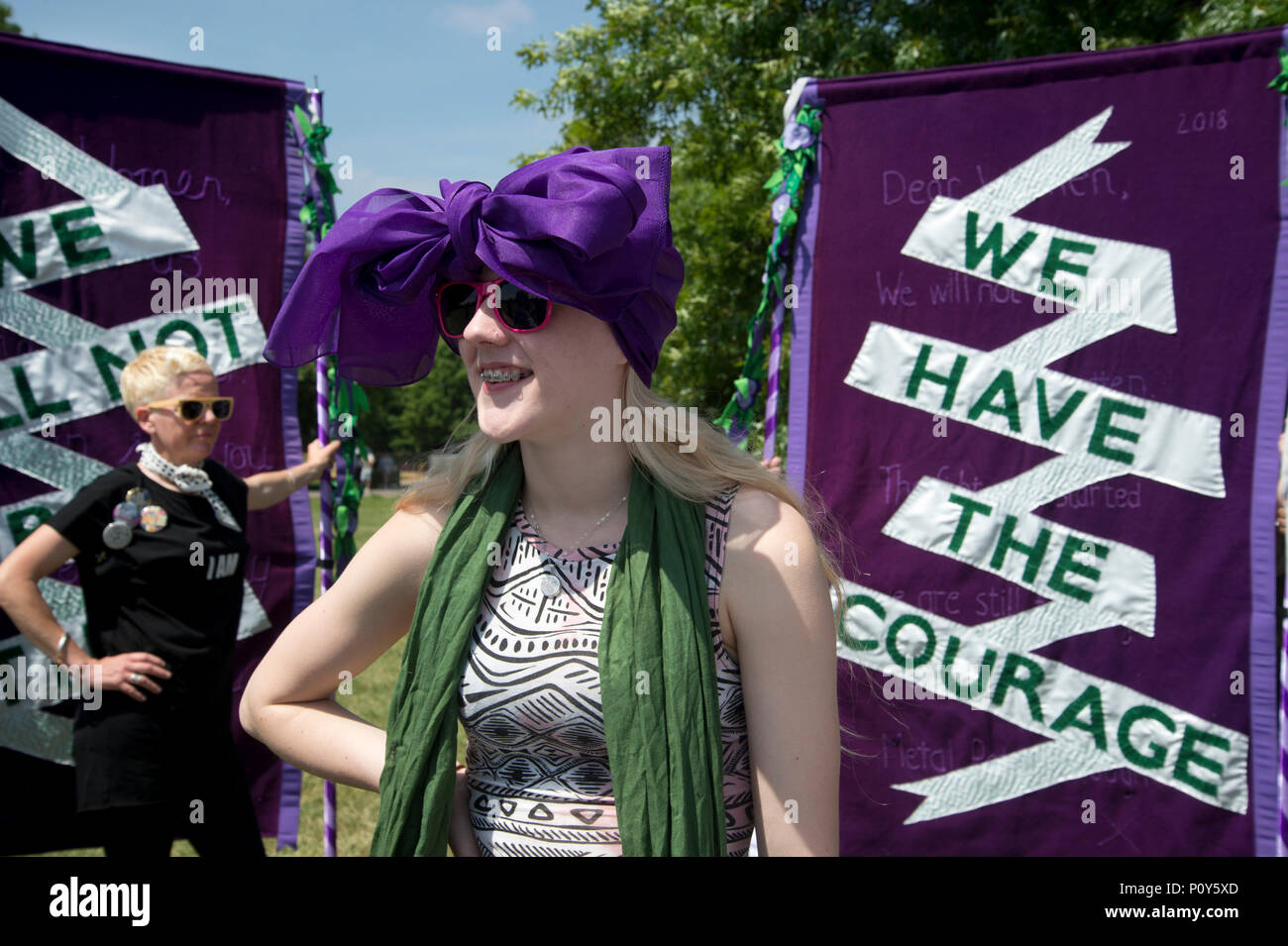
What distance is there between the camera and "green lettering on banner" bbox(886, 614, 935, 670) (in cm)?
360

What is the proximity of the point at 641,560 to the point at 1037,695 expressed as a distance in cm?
241

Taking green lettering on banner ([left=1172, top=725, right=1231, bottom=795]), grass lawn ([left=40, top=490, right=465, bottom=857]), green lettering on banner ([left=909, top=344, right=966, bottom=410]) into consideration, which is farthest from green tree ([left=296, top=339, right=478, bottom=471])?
green lettering on banner ([left=1172, top=725, right=1231, bottom=795])

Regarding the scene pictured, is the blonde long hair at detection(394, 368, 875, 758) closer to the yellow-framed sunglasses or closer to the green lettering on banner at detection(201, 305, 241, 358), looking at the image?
the yellow-framed sunglasses

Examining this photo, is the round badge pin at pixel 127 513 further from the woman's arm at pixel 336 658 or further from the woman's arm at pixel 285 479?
the woman's arm at pixel 336 658

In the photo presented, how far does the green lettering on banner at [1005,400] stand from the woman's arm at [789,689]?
2165 mm

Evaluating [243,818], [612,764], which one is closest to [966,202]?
[612,764]

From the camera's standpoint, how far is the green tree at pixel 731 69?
23.5ft

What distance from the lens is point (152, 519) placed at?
3211 mm

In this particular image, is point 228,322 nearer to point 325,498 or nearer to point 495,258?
point 325,498

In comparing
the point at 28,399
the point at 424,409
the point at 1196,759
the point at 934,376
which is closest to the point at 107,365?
the point at 28,399

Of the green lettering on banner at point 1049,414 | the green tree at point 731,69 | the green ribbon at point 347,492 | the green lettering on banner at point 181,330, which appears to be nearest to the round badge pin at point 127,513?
the green ribbon at point 347,492

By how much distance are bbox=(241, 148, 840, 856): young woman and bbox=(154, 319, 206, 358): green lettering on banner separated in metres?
2.41

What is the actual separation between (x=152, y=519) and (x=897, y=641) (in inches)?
101
